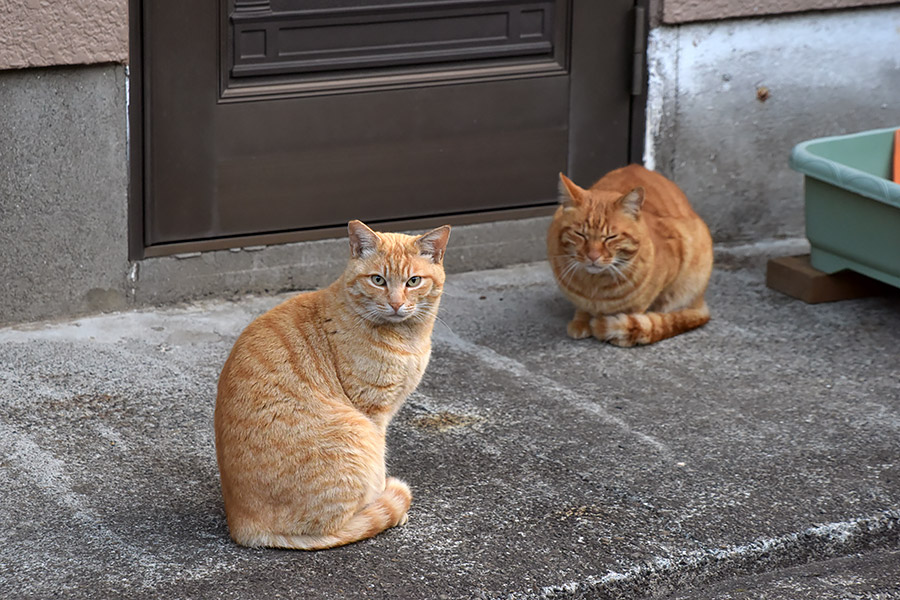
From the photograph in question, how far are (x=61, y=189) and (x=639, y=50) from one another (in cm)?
254

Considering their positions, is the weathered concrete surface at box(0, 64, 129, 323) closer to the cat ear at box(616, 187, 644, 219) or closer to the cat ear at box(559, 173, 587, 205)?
the cat ear at box(559, 173, 587, 205)

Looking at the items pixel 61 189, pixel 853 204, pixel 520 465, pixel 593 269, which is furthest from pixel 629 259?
pixel 61 189

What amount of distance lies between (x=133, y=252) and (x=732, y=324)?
243cm

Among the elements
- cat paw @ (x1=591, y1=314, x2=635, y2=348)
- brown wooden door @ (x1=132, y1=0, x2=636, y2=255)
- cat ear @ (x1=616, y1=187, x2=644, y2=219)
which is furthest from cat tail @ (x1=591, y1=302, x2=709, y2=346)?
brown wooden door @ (x1=132, y1=0, x2=636, y2=255)

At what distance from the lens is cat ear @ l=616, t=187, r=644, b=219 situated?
432 centimetres

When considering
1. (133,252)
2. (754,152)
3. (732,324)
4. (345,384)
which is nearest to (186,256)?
(133,252)

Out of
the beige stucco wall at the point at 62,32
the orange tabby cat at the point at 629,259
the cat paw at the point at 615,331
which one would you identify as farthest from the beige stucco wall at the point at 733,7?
the beige stucco wall at the point at 62,32

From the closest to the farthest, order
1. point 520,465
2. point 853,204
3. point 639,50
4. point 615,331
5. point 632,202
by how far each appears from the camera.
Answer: point 520,465 → point 632,202 → point 615,331 → point 853,204 → point 639,50

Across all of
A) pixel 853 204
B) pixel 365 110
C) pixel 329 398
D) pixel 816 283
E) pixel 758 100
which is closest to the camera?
pixel 329 398

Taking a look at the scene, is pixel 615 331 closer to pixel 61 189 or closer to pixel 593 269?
pixel 593 269

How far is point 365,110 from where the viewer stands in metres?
4.87

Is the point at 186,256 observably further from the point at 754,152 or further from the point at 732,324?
the point at 754,152

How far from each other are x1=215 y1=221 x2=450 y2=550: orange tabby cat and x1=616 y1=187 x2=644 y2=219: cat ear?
138cm

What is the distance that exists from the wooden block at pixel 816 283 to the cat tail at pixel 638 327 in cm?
69
